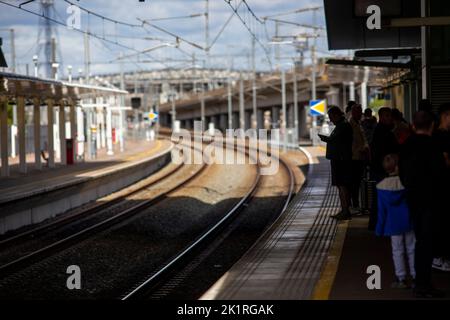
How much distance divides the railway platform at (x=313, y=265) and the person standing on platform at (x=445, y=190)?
232mm

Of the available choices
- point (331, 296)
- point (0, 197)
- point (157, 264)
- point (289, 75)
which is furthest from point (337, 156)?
point (289, 75)

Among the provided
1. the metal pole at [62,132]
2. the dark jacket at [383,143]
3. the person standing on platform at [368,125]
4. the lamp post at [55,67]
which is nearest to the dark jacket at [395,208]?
the dark jacket at [383,143]

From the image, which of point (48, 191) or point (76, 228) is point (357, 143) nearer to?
point (76, 228)

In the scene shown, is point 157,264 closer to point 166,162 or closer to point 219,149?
point 166,162

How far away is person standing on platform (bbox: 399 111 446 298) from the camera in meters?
8.54

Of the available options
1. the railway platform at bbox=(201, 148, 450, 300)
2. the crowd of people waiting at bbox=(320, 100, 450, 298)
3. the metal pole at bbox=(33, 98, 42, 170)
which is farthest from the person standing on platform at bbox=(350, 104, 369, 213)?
the metal pole at bbox=(33, 98, 42, 170)

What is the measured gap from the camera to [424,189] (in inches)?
336

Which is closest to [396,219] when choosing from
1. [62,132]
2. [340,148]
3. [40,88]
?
[340,148]

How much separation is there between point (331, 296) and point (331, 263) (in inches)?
91.4

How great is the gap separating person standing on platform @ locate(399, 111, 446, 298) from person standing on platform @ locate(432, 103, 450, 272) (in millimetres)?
170

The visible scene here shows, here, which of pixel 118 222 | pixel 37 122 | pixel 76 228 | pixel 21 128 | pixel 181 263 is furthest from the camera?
pixel 37 122

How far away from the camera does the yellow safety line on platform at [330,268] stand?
356 inches

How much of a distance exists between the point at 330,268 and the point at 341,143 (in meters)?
4.21

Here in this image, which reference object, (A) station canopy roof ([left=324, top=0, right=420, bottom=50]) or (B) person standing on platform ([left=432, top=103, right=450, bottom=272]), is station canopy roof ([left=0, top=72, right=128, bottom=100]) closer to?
(A) station canopy roof ([left=324, top=0, right=420, bottom=50])
